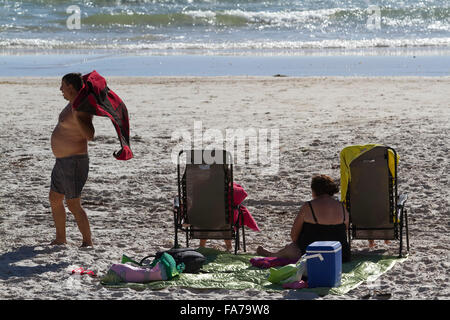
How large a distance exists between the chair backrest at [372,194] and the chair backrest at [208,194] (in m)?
0.94

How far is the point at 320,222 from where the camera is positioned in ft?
20.1

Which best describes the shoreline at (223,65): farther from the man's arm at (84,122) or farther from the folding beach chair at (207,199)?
the man's arm at (84,122)

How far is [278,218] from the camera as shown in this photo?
7.83 m

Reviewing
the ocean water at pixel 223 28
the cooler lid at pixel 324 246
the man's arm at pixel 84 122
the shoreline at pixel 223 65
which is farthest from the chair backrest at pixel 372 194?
the ocean water at pixel 223 28

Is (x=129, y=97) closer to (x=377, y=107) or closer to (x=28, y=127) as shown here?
(x=28, y=127)

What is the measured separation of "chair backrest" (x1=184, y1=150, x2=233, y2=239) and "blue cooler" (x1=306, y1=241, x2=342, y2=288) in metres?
1.13

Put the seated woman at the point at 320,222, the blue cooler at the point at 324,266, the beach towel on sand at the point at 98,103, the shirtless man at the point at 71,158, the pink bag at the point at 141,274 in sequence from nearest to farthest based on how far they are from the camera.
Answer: the blue cooler at the point at 324,266, the pink bag at the point at 141,274, the seated woman at the point at 320,222, the beach towel on sand at the point at 98,103, the shirtless man at the point at 71,158

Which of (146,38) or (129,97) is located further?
(146,38)

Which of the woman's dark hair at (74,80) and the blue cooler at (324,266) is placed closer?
the blue cooler at (324,266)

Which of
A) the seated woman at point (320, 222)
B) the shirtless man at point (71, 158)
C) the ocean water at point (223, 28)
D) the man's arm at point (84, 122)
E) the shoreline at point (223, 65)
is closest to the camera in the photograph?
the seated woman at point (320, 222)

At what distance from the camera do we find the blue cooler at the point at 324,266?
5.46 metres

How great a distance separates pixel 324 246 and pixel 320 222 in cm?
57

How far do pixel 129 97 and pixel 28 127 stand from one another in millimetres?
3070
